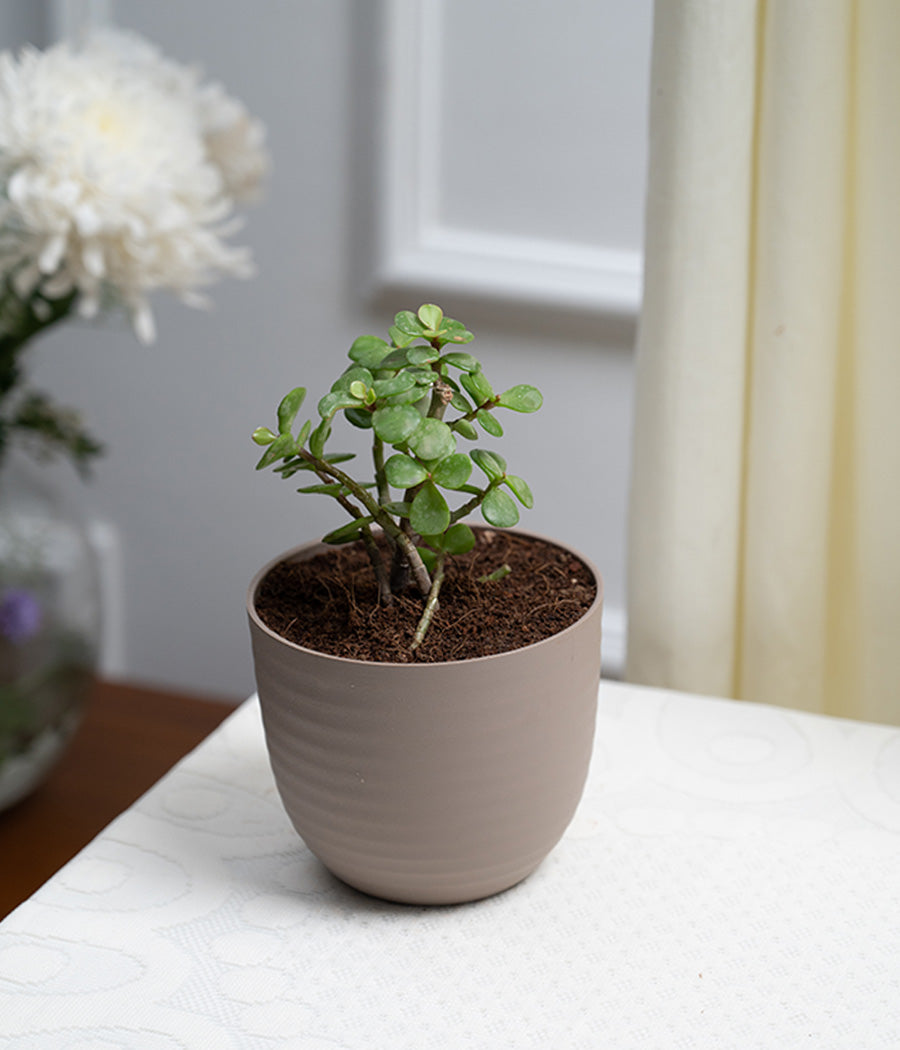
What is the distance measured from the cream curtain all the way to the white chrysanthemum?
0.28 m

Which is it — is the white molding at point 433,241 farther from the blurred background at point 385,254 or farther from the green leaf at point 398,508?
the green leaf at point 398,508

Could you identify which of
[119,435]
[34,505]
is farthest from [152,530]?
[34,505]

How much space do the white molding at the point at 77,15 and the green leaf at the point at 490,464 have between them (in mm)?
862

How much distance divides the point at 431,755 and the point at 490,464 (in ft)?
0.38

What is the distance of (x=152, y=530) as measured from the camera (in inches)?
51.2

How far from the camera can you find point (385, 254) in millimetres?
1083

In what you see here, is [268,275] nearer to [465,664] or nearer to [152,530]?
[152,530]

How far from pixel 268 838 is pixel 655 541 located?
0.30 meters

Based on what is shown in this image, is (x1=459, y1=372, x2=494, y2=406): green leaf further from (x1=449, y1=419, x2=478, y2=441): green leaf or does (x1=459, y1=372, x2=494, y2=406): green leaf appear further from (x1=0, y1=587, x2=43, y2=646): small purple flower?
(x1=0, y1=587, x2=43, y2=646): small purple flower

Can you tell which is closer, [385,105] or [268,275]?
[385,105]

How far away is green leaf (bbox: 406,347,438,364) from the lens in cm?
45

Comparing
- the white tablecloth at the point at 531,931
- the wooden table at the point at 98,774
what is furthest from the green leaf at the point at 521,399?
the wooden table at the point at 98,774

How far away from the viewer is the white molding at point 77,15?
1.11 m

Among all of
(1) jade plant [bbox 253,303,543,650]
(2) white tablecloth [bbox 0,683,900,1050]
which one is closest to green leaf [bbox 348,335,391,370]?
(1) jade plant [bbox 253,303,543,650]
